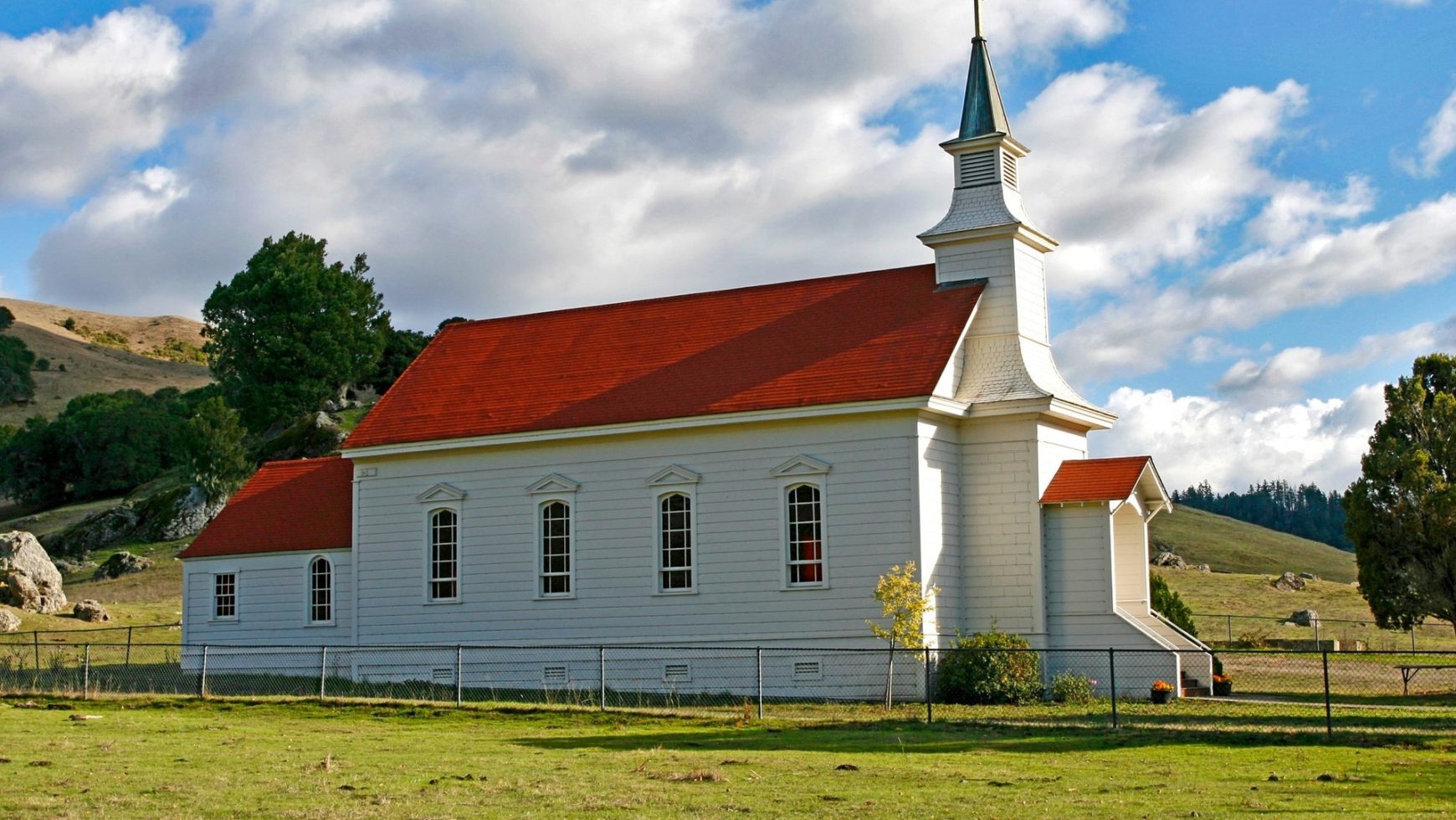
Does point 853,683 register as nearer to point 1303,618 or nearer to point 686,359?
point 686,359

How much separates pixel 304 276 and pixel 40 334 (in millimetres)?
63219

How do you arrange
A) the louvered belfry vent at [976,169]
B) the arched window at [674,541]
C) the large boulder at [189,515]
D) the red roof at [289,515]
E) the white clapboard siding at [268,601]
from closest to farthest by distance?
1. the arched window at [674,541]
2. the louvered belfry vent at [976,169]
3. the white clapboard siding at [268,601]
4. the red roof at [289,515]
5. the large boulder at [189,515]

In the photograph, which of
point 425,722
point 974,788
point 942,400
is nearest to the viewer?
point 974,788

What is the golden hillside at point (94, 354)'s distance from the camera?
121 metres

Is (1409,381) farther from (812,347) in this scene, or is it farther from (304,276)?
(304,276)

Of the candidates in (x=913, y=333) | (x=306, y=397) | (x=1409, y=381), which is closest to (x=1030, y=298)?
(x=913, y=333)

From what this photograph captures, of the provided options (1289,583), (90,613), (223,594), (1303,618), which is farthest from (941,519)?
(1289,583)

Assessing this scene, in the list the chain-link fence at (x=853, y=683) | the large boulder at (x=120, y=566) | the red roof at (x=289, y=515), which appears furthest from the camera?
the large boulder at (x=120, y=566)

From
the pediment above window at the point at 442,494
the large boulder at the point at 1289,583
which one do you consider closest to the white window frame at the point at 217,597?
the pediment above window at the point at 442,494

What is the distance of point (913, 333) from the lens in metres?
32.6

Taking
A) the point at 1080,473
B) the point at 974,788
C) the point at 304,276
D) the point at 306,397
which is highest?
the point at 304,276

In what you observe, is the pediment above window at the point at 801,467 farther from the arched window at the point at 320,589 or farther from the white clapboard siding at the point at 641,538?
the arched window at the point at 320,589

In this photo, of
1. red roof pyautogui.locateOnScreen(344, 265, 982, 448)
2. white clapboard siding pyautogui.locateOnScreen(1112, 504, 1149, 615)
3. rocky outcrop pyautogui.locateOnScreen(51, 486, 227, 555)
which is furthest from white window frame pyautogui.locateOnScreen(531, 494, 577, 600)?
rocky outcrop pyautogui.locateOnScreen(51, 486, 227, 555)

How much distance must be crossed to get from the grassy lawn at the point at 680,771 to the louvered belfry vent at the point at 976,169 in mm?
14699
